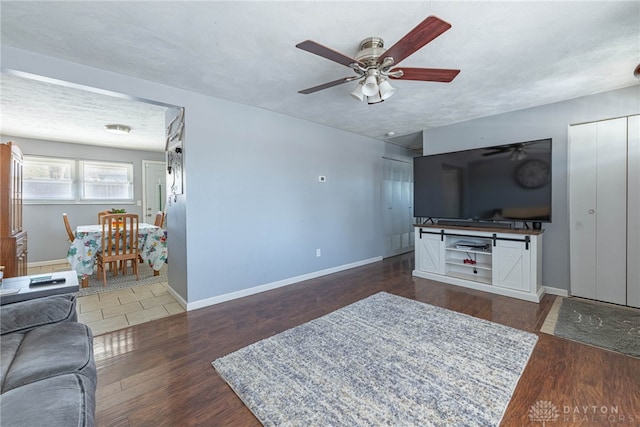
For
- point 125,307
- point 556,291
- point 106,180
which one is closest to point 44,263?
point 106,180

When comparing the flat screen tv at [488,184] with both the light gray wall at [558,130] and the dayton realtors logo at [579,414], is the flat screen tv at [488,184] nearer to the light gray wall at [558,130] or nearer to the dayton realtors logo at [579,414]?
the light gray wall at [558,130]

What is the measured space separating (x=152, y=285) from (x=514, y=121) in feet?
18.1

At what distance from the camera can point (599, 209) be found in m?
3.08

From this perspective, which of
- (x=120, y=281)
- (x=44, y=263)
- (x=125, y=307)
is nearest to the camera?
(x=125, y=307)

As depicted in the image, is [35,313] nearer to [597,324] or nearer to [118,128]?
[118,128]

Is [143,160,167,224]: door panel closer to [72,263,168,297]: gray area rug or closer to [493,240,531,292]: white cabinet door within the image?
[72,263,168,297]: gray area rug

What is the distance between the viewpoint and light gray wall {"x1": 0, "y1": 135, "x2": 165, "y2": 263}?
4918 millimetres

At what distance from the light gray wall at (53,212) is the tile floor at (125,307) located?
2.88 m

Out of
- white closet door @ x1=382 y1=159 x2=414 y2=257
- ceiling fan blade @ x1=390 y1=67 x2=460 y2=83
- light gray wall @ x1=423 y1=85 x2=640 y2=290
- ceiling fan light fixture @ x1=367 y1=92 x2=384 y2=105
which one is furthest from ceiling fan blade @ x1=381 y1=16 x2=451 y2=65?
white closet door @ x1=382 y1=159 x2=414 y2=257

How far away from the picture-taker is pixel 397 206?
566cm

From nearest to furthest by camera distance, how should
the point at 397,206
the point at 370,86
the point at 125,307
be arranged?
the point at 370,86, the point at 125,307, the point at 397,206

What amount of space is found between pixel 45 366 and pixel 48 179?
5.86 m

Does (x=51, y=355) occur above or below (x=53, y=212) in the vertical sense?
below

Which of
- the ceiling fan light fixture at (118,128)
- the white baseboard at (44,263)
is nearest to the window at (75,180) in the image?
the white baseboard at (44,263)
